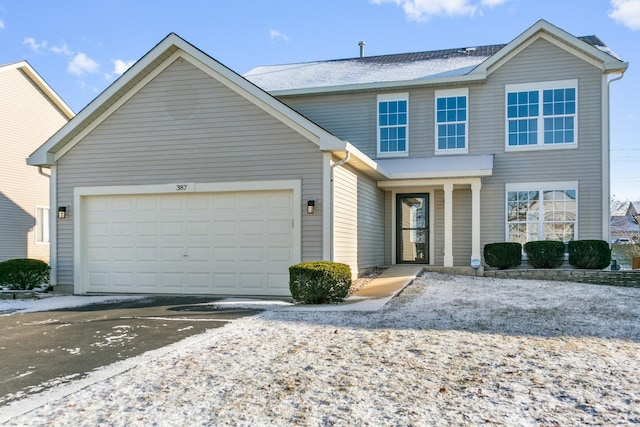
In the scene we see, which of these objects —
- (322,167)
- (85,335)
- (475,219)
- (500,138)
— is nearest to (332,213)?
(322,167)

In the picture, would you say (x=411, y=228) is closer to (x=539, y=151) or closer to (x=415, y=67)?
(x=539, y=151)

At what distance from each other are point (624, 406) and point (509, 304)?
→ 5117 millimetres

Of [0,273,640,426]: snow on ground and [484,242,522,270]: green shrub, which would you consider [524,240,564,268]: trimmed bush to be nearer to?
[484,242,522,270]: green shrub

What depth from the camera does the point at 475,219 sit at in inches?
554

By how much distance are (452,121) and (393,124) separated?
5.72 feet

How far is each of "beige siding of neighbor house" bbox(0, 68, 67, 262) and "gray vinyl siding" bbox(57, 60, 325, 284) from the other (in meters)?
6.97

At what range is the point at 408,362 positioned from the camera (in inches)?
200

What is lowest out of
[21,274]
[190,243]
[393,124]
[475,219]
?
[21,274]

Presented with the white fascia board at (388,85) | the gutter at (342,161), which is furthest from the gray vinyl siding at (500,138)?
the gutter at (342,161)

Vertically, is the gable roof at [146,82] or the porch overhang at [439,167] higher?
the gable roof at [146,82]

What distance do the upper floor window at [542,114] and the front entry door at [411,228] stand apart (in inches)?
121

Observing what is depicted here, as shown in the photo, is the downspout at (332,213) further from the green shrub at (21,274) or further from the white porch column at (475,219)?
the green shrub at (21,274)

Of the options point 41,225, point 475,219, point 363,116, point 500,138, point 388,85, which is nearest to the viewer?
point 475,219

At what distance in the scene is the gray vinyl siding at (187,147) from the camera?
10680 millimetres
